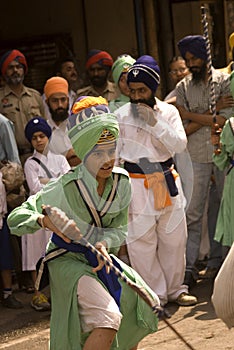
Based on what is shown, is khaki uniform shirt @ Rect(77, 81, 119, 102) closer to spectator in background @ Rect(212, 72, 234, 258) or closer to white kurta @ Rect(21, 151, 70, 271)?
white kurta @ Rect(21, 151, 70, 271)

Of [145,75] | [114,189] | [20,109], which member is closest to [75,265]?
[114,189]

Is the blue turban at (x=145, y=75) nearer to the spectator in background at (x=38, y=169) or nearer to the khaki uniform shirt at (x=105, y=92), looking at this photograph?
the spectator in background at (x=38, y=169)

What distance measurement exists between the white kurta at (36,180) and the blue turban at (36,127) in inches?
6.5

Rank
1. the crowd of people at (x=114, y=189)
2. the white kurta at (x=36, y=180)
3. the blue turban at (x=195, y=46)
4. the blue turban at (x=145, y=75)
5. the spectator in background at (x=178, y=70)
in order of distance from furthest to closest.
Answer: the spectator in background at (x=178, y=70) → the blue turban at (x=195, y=46) → the white kurta at (x=36, y=180) → the blue turban at (x=145, y=75) → the crowd of people at (x=114, y=189)

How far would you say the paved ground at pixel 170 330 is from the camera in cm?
728

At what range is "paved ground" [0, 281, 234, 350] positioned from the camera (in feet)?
23.9

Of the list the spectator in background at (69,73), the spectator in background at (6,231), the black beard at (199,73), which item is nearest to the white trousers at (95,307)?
the spectator in background at (6,231)

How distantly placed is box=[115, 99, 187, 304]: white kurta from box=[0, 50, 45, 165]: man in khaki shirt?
1.42 meters

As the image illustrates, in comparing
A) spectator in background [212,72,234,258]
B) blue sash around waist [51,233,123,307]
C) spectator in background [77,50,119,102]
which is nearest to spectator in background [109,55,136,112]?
spectator in background [77,50,119,102]

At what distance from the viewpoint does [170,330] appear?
7637mm

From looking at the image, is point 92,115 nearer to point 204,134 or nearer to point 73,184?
point 73,184

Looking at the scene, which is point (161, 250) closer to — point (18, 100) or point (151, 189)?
point (151, 189)

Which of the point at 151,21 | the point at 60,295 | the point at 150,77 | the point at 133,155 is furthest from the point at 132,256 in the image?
the point at 151,21

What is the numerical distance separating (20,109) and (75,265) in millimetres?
3925
